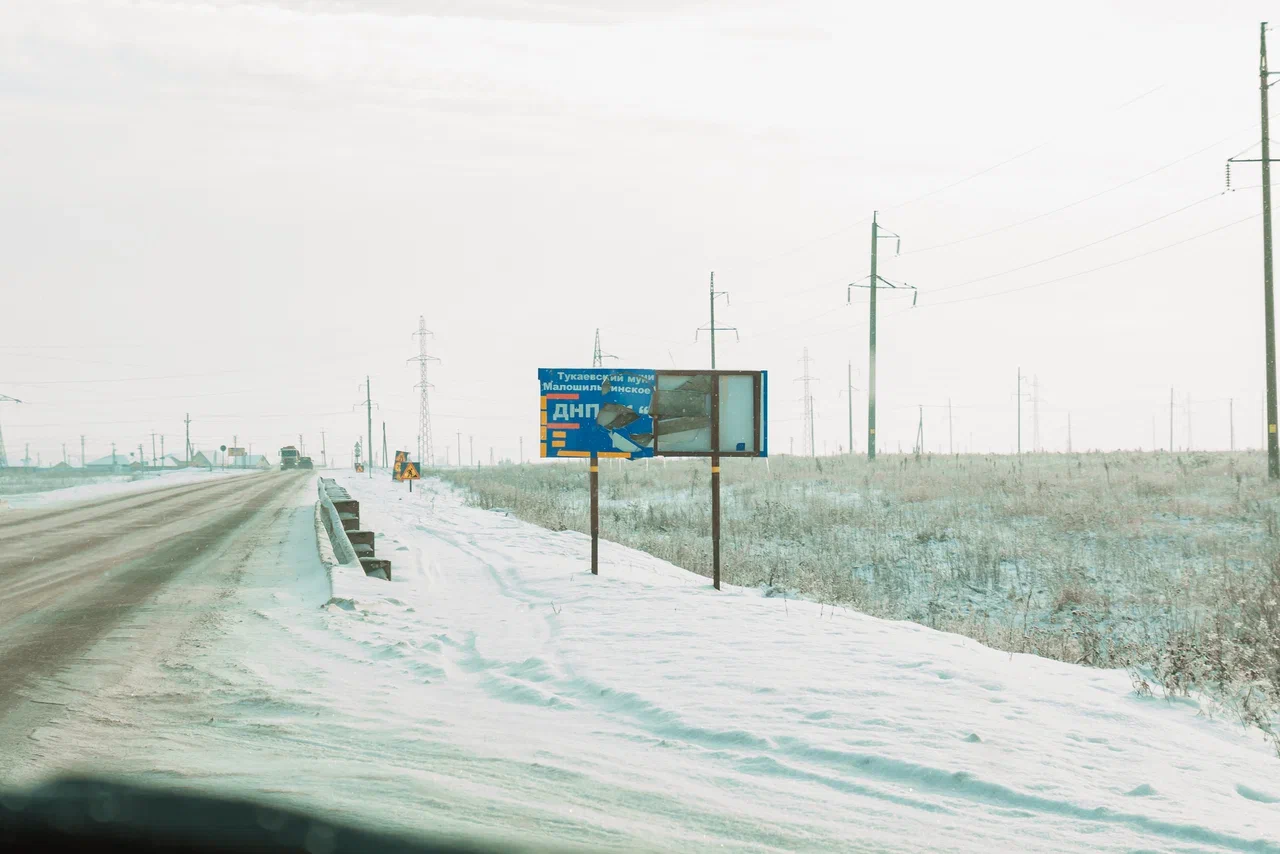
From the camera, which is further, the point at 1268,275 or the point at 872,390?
the point at 872,390

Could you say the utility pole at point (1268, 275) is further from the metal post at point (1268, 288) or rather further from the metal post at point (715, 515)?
the metal post at point (715, 515)

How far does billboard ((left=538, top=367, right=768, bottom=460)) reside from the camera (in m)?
12.8

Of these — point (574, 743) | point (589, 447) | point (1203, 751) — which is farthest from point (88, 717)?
point (589, 447)

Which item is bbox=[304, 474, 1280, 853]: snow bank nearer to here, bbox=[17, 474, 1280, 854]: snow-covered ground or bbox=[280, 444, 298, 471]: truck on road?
bbox=[17, 474, 1280, 854]: snow-covered ground

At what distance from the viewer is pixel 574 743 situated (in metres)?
Answer: 5.76

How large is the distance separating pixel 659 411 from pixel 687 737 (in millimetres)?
7244

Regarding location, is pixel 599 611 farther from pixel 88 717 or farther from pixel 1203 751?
pixel 1203 751

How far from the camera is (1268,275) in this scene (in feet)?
84.8

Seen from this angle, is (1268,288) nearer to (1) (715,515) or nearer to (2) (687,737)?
(1) (715,515)

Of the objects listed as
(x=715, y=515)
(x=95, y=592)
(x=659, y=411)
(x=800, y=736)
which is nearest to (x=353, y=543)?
(x=95, y=592)

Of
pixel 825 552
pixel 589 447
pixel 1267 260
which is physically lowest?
pixel 825 552

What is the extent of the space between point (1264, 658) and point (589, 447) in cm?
759

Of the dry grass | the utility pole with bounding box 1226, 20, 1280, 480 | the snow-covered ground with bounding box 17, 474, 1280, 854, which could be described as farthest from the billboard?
the utility pole with bounding box 1226, 20, 1280, 480

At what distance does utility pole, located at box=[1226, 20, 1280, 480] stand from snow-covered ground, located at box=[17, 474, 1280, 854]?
18.9 meters
